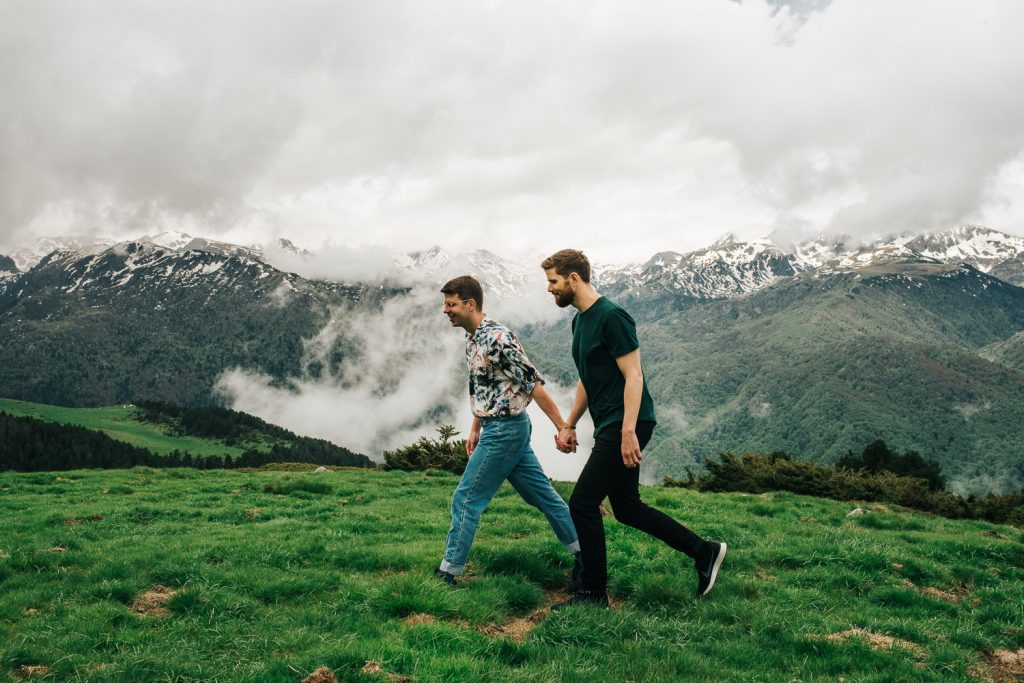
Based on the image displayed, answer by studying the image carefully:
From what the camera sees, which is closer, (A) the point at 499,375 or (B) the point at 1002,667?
(B) the point at 1002,667

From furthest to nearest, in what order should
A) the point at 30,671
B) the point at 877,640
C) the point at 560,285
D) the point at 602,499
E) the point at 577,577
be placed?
the point at 577,577 < the point at 560,285 < the point at 602,499 < the point at 877,640 < the point at 30,671

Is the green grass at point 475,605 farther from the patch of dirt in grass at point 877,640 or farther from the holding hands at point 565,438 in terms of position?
the holding hands at point 565,438

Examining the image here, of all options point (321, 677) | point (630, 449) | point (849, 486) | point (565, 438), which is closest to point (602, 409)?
point (630, 449)

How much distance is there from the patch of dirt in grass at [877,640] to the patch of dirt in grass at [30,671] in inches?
322

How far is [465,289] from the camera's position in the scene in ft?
28.2

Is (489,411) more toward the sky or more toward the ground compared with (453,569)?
more toward the sky

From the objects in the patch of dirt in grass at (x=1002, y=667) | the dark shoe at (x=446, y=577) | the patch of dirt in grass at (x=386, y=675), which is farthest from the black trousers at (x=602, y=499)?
the patch of dirt in grass at (x=1002, y=667)

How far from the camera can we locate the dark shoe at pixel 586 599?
7555mm

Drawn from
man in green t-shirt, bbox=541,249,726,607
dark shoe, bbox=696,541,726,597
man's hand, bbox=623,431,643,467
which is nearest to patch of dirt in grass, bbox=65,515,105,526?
man in green t-shirt, bbox=541,249,726,607

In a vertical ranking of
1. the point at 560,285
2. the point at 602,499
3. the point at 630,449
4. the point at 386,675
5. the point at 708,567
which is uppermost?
the point at 560,285

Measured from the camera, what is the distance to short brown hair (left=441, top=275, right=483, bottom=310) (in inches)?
336

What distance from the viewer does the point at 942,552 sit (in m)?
12.0

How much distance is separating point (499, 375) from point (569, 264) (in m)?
1.87

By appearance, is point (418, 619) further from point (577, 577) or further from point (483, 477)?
point (577, 577)
